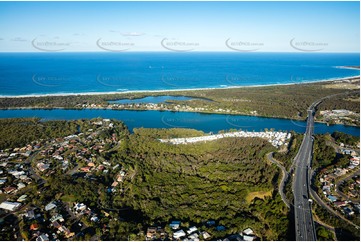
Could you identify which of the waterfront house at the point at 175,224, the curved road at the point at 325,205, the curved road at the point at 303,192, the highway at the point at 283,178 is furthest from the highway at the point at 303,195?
the waterfront house at the point at 175,224

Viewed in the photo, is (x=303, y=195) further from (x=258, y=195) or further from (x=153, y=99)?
(x=153, y=99)

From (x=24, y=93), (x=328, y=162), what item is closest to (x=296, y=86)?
(x=328, y=162)

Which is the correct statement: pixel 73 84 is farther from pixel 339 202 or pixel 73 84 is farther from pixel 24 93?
pixel 339 202

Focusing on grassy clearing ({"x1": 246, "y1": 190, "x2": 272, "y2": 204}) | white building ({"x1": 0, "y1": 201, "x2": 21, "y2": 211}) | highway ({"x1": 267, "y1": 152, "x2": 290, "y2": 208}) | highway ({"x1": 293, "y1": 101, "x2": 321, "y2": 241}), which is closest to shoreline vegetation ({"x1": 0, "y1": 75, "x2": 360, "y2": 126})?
highway ({"x1": 293, "y1": 101, "x2": 321, "y2": 241})

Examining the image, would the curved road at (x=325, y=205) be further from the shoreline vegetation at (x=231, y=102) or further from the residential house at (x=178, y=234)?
the shoreline vegetation at (x=231, y=102)

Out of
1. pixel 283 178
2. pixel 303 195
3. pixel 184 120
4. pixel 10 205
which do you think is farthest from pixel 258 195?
pixel 184 120

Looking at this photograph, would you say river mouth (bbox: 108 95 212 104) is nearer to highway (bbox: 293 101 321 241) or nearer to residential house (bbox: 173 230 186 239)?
highway (bbox: 293 101 321 241)
